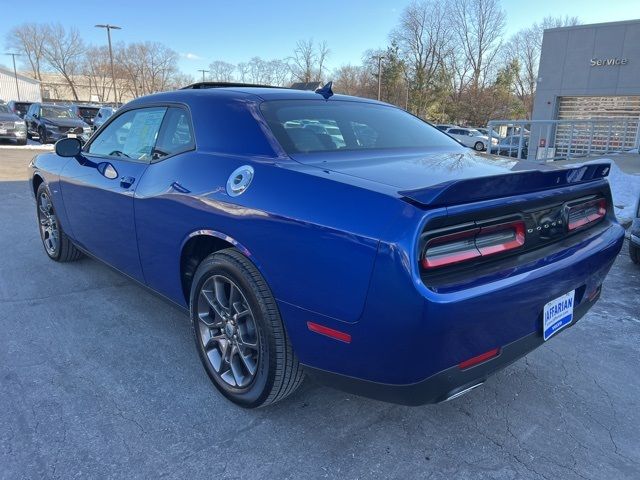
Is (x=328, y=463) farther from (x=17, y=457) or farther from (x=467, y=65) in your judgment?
(x=467, y=65)

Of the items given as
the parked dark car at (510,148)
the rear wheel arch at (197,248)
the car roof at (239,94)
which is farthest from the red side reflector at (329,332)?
the parked dark car at (510,148)

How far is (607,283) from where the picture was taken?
15.2 ft

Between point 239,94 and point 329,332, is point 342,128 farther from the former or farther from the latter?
point 329,332

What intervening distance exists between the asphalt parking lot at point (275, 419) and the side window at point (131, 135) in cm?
123

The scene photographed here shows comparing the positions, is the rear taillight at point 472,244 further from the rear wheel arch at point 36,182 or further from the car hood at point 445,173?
the rear wheel arch at point 36,182

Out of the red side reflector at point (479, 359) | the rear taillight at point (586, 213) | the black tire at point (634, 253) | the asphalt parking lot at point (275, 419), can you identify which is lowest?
the asphalt parking lot at point (275, 419)

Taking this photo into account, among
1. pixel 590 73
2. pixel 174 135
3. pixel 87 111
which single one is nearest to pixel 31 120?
pixel 87 111

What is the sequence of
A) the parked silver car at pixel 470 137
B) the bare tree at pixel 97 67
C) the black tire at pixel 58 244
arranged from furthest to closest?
1. the bare tree at pixel 97 67
2. the parked silver car at pixel 470 137
3. the black tire at pixel 58 244

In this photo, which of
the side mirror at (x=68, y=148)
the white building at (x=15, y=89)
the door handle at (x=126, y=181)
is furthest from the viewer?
the white building at (x=15, y=89)

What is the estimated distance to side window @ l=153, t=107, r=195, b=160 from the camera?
288cm

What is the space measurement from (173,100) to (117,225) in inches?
36.5

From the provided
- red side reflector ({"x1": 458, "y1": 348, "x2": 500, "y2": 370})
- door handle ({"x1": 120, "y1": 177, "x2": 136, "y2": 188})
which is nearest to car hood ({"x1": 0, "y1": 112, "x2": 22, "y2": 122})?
door handle ({"x1": 120, "y1": 177, "x2": 136, "y2": 188})

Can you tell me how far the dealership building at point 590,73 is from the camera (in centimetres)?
2120

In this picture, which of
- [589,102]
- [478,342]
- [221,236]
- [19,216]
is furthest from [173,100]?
[589,102]
